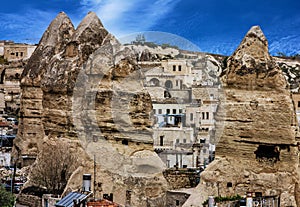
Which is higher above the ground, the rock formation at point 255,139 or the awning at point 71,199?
the rock formation at point 255,139

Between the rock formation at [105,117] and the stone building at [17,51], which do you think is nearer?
the rock formation at [105,117]

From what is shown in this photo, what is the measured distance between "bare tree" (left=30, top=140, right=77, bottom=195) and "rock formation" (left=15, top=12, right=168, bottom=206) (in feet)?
1.01

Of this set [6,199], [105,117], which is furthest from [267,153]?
[6,199]

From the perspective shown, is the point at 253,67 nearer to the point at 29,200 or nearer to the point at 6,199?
the point at 29,200

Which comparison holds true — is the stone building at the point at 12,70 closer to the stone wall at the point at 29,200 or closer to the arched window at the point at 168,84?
the arched window at the point at 168,84

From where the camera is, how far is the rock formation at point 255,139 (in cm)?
2034

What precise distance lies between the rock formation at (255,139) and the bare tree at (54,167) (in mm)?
4282

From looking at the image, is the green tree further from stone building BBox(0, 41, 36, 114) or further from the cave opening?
stone building BBox(0, 41, 36, 114)

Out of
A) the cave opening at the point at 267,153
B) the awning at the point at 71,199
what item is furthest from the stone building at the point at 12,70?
the awning at the point at 71,199

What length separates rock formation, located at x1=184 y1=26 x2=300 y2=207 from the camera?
20344 mm

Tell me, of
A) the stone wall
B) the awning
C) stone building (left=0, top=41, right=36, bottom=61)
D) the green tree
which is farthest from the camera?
stone building (left=0, top=41, right=36, bottom=61)

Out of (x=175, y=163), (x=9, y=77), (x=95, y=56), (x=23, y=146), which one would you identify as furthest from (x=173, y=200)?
(x=9, y=77)

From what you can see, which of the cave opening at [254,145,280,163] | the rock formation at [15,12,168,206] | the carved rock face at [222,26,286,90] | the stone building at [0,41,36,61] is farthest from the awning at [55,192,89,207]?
→ the stone building at [0,41,36,61]

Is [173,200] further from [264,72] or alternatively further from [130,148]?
[264,72]
